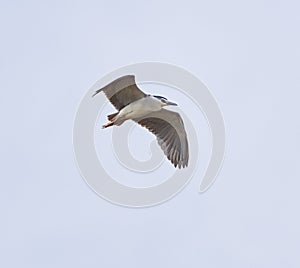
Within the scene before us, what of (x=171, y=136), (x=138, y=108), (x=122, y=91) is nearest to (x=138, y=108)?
(x=138, y=108)

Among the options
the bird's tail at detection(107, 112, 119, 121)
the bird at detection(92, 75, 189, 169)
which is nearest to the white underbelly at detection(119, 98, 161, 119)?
the bird at detection(92, 75, 189, 169)

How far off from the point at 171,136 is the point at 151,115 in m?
0.59

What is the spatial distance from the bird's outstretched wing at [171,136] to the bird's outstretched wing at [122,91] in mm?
739

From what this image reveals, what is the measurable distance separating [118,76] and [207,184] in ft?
10.0

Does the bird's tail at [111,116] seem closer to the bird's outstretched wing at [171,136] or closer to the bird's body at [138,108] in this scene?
the bird's body at [138,108]

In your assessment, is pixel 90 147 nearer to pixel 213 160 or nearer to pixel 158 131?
pixel 158 131

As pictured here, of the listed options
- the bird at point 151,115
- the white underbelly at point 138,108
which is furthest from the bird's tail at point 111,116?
the white underbelly at point 138,108

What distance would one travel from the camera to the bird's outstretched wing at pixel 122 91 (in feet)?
48.7

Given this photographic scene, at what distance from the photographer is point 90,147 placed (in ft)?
51.5

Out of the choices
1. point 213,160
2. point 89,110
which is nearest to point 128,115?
point 89,110

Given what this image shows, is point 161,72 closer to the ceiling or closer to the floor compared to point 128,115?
closer to the ceiling

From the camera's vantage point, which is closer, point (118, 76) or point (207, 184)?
point (118, 76)

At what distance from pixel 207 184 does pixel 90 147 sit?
99.2 inches

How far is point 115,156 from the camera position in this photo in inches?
616
